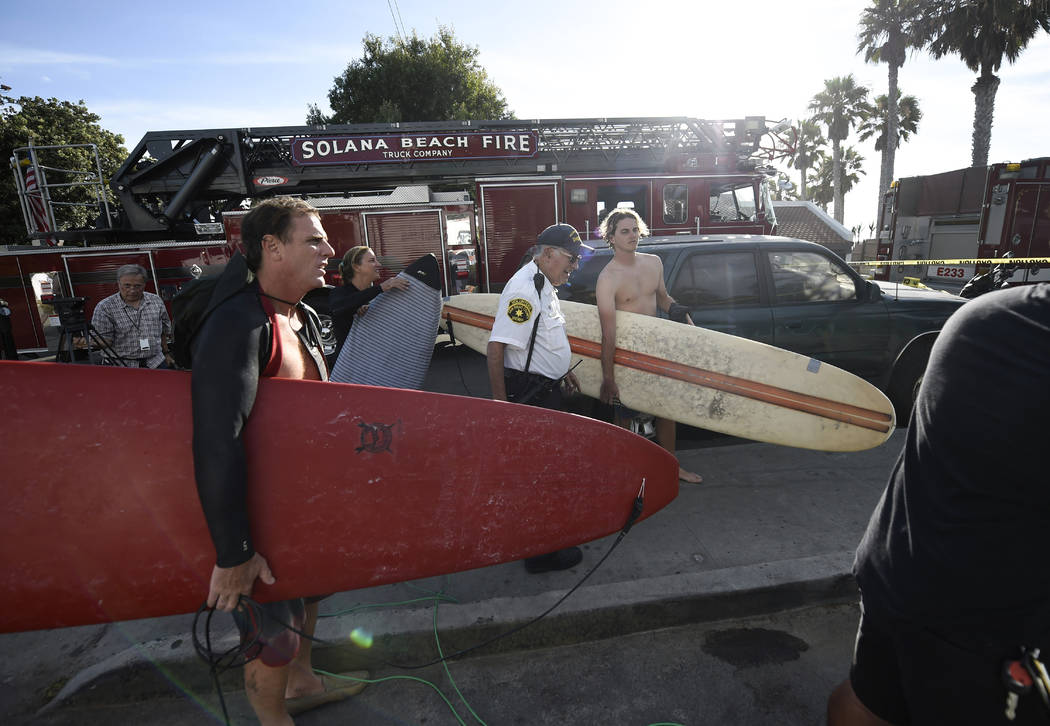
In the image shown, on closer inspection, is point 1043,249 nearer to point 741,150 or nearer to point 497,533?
point 741,150

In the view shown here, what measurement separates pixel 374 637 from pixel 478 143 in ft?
31.1

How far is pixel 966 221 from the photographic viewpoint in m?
11.8

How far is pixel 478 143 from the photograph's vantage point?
33.0ft

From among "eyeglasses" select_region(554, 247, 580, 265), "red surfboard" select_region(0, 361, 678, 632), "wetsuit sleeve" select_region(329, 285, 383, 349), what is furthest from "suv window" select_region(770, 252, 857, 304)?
"wetsuit sleeve" select_region(329, 285, 383, 349)

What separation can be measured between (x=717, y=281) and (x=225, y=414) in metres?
3.90

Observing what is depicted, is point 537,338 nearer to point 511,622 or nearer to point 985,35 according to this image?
point 511,622

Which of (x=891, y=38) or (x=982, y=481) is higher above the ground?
(x=891, y=38)

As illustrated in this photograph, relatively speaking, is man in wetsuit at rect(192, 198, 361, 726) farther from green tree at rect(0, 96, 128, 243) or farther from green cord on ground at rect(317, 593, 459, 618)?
green tree at rect(0, 96, 128, 243)

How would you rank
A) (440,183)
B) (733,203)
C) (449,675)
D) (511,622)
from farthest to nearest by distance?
(440,183), (733,203), (511,622), (449,675)

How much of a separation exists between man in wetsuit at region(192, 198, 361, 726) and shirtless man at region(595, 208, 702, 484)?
2.10 metres

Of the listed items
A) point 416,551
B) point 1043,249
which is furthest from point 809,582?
point 1043,249

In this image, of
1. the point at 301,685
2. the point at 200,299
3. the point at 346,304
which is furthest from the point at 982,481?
the point at 346,304

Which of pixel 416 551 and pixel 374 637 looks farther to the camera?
pixel 374 637

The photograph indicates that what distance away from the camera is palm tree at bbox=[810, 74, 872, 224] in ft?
108
